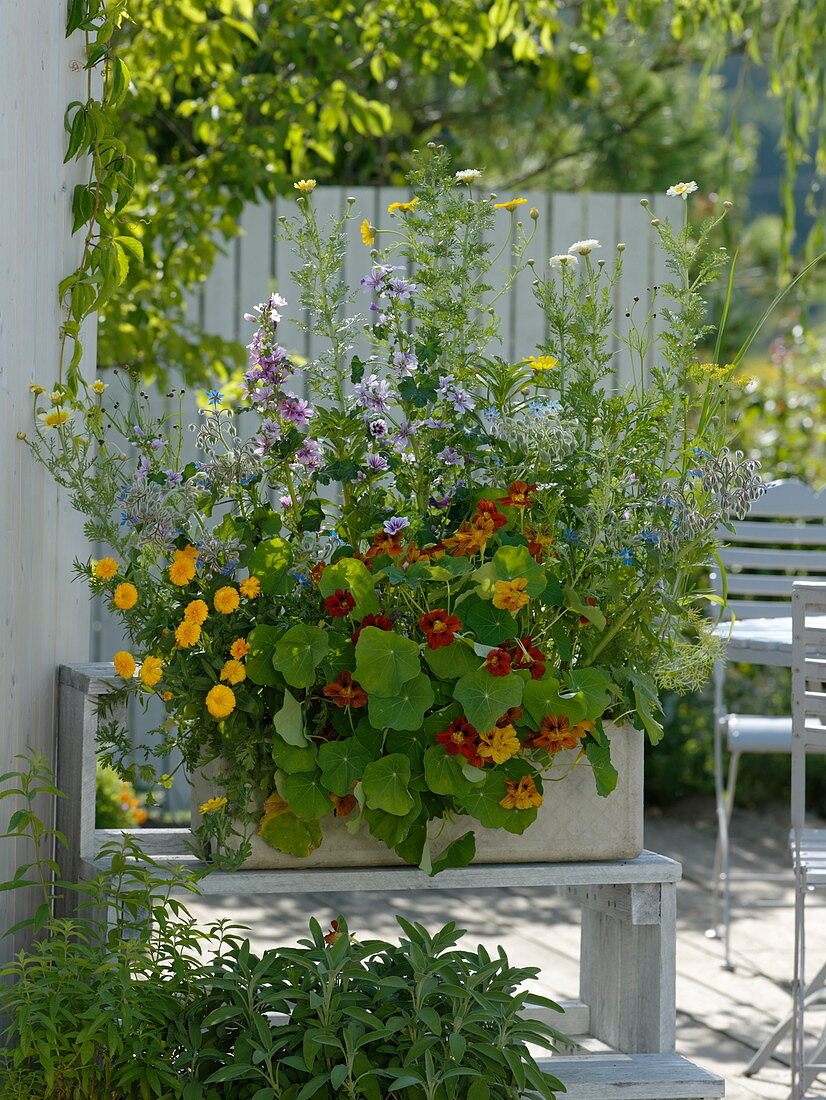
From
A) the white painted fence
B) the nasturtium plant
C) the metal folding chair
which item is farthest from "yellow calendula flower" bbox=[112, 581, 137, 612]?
the white painted fence

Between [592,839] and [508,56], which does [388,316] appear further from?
[508,56]

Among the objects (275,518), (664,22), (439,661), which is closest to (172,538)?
(275,518)

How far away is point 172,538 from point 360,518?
26 centimetres

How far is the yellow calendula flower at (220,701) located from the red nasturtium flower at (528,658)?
1.19 feet

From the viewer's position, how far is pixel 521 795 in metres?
1.63

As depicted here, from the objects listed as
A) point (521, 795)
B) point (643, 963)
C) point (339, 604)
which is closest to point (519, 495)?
point (339, 604)

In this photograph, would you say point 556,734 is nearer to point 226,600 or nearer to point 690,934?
point 226,600

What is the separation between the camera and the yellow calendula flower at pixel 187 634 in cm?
161

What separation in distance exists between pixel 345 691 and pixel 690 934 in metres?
2.19

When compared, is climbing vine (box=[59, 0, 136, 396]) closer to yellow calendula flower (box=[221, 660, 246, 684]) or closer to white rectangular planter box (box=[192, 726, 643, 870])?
yellow calendula flower (box=[221, 660, 246, 684])

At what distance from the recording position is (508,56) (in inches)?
198

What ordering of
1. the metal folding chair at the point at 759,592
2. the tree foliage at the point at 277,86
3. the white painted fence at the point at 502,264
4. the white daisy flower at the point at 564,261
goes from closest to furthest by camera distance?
the white daisy flower at the point at 564,261, the metal folding chair at the point at 759,592, the tree foliage at the point at 277,86, the white painted fence at the point at 502,264

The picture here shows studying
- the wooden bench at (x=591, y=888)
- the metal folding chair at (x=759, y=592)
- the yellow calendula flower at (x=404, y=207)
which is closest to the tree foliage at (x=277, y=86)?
the metal folding chair at (x=759, y=592)

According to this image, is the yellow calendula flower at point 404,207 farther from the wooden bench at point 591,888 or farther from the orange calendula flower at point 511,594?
the wooden bench at point 591,888
